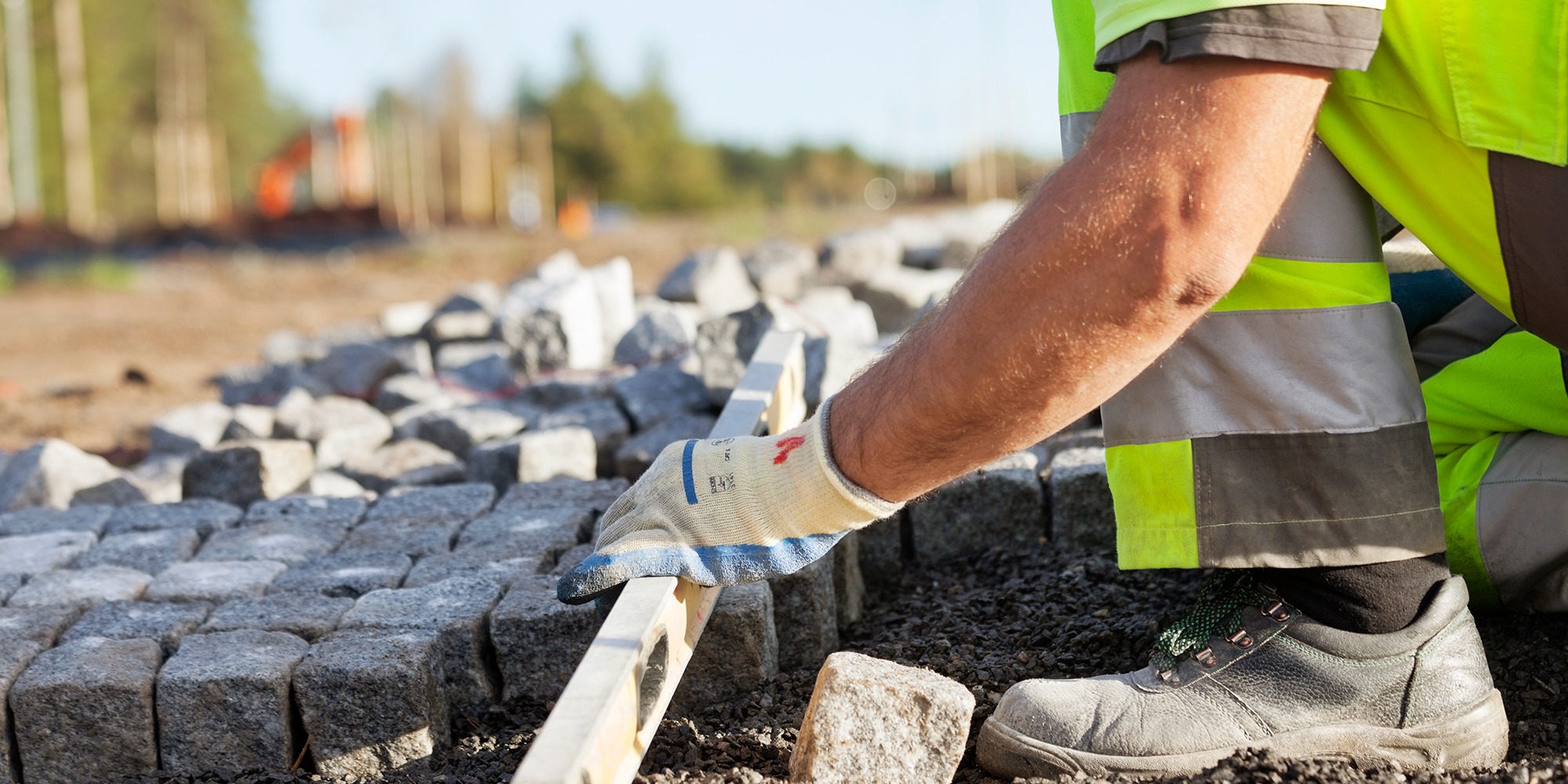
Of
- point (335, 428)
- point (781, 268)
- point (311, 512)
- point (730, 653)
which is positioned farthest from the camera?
point (781, 268)

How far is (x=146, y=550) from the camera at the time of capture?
8.78 ft

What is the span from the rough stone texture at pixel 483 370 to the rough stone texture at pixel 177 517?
5.68 ft

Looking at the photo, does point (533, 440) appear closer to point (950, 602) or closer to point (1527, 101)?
point (950, 602)

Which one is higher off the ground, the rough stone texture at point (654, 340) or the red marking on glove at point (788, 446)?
the red marking on glove at point (788, 446)

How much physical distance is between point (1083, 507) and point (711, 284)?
9.39 feet

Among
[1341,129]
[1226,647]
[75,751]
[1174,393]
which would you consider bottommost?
[75,751]

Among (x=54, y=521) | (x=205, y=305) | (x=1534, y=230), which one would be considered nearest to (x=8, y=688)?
(x=54, y=521)

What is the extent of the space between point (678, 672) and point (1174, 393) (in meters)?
0.77

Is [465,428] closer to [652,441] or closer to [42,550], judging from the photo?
[652,441]

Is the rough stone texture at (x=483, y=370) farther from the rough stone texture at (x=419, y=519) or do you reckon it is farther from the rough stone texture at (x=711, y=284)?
the rough stone texture at (x=419, y=519)

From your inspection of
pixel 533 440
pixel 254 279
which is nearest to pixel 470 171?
pixel 254 279

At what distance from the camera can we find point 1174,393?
1.66 meters

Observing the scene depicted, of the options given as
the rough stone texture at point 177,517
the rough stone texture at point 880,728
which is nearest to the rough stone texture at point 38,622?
the rough stone texture at point 177,517

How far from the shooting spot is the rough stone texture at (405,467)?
3.35 meters
